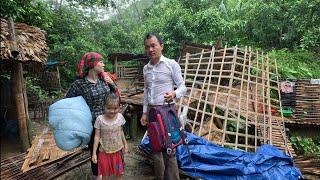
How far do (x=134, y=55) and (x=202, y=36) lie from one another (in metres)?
3.97

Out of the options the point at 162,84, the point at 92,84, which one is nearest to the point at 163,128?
the point at 162,84

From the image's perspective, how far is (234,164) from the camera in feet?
14.1

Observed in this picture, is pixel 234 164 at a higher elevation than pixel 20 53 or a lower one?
lower

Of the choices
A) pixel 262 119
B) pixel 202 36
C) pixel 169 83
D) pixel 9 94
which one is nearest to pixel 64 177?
pixel 169 83

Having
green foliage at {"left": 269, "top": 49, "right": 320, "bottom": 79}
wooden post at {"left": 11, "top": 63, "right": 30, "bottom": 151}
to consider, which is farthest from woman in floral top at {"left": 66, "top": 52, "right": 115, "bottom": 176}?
green foliage at {"left": 269, "top": 49, "right": 320, "bottom": 79}

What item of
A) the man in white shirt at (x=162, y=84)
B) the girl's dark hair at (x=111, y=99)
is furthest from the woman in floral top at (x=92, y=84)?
the man in white shirt at (x=162, y=84)

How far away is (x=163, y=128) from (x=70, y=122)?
924 mm

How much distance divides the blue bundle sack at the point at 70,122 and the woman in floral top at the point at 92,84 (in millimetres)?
121

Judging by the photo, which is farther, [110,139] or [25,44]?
[25,44]

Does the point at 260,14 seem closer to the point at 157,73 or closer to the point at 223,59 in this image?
the point at 223,59

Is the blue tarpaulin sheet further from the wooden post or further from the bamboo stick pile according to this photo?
the wooden post

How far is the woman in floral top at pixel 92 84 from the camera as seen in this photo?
3.19m

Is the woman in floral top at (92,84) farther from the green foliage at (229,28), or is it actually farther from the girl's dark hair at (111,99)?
the green foliage at (229,28)

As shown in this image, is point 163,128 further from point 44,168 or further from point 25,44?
point 25,44
